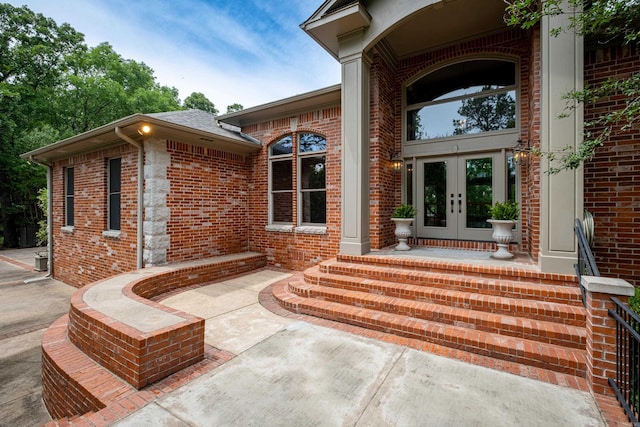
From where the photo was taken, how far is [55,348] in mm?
3045

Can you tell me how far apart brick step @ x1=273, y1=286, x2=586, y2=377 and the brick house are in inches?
50.9

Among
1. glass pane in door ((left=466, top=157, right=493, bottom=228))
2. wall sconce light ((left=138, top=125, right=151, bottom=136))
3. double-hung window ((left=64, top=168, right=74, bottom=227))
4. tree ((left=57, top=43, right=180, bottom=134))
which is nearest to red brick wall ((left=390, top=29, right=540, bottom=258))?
glass pane in door ((left=466, top=157, right=493, bottom=228))

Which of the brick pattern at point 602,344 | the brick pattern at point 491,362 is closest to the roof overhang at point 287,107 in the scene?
the brick pattern at point 491,362

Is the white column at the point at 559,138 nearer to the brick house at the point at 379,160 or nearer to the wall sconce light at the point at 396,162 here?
the brick house at the point at 379,160

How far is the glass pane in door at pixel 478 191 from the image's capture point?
5457mm

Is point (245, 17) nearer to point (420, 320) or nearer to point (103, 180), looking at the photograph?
point (103, 180)

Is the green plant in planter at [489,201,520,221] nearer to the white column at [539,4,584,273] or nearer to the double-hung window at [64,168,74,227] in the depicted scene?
the white column at [539,4,584,273]

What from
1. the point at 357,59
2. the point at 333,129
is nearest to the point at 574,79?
the point at 357,59

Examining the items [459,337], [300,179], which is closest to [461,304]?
[459,337]

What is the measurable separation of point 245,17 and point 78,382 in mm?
11929

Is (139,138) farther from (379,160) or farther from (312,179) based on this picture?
(379,160)

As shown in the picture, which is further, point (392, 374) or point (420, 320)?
point (420, 320)

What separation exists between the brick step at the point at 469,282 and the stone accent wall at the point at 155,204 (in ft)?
10.9

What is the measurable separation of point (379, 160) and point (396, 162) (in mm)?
738
